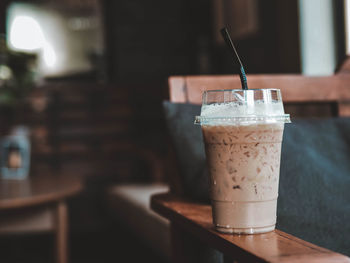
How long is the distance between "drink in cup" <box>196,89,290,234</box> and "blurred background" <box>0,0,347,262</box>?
2.63 meters

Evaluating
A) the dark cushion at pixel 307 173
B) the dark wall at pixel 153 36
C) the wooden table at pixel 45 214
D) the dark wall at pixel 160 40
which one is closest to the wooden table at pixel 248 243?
the dark cushion at pixel 307 173

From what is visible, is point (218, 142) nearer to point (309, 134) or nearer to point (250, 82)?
point (309, 134)

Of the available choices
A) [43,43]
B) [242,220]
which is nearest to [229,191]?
[242,220]

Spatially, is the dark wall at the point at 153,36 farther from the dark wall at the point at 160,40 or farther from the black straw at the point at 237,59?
the black straw at the point at 237,59

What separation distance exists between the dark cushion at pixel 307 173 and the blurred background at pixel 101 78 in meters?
2.24

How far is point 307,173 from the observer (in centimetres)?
95

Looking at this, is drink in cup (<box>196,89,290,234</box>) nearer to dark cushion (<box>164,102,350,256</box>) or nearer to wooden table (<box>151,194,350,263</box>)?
wooden table (<box>151,194,350,263</box>)

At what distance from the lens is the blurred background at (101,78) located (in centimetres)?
346

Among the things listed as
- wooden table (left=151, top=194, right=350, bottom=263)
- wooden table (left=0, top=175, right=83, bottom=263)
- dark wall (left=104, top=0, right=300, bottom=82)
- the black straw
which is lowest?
wooden table (left=0, top=175, right=83, bottom=263)

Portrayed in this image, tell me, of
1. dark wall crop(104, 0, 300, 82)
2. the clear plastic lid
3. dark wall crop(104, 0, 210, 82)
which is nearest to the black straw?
the clear plastic lid

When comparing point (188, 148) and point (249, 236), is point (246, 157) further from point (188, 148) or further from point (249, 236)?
point (188, 148)

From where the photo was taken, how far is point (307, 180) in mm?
945

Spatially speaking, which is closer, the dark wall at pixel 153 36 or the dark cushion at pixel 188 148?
the dark cushion at pixel 188 148

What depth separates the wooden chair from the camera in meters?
0.59
